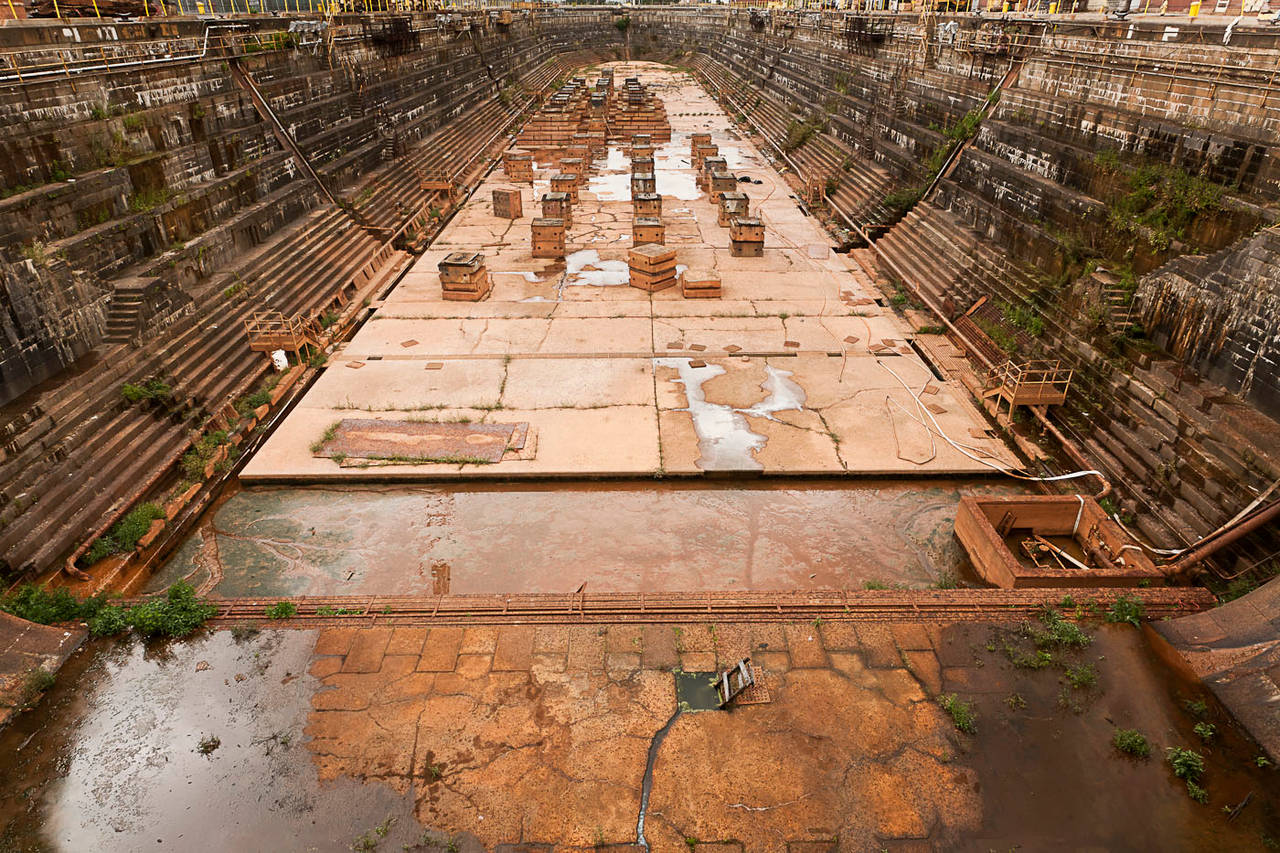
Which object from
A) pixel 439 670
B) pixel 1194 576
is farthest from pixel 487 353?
pixel 1194 576

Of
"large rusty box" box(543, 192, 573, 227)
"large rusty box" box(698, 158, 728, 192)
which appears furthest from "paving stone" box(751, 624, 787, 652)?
"large rusty box" box(698, 158, 728, 192)

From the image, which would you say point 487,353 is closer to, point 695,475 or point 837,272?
point 695,475

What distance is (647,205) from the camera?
1736 centimetres

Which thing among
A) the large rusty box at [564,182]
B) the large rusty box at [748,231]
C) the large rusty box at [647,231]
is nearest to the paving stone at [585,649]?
the large rusty box at [647,231]

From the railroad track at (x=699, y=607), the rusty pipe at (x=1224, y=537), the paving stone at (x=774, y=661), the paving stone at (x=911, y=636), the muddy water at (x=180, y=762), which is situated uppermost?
the rusty pipe at (x=1224, y=537)

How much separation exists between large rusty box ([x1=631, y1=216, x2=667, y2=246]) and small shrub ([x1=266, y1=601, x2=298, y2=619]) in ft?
37.3

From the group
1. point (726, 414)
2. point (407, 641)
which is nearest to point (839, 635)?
point (407, 641)

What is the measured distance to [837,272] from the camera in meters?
15.5

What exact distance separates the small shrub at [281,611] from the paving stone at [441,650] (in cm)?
139

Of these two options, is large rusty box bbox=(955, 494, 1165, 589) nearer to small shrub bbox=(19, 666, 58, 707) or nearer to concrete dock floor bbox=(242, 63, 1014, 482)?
concrete dock floor bbox=(242, 63, 1014, 482)

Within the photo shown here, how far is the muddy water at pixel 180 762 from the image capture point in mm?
4852

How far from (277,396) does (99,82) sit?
555 cm

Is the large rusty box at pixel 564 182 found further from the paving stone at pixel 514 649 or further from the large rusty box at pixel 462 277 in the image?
the paving stone at pixel 514 649

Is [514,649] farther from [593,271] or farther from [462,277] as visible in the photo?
[593,271]
